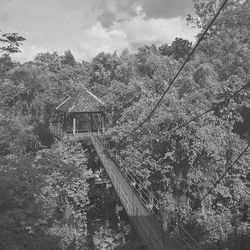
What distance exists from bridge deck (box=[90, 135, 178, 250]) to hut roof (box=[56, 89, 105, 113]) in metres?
5.36

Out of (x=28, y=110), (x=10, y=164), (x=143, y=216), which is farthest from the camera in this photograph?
(x=28, y=110)

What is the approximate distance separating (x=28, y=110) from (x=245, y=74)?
19.4m

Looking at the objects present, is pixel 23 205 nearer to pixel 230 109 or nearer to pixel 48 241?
pixel 48 241

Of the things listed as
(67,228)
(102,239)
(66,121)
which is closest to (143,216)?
(67,228)

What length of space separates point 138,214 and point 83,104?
1055cm

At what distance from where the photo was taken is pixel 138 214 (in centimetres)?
983

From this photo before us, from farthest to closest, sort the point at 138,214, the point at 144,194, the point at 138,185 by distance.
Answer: the point at 144,194, the point at 138,185, the point at 138,214

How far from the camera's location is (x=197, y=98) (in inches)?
536

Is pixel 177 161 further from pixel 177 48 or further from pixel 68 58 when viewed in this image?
pixel 68 58

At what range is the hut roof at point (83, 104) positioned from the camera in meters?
18.9

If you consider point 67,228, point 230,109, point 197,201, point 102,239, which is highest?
point 230,109

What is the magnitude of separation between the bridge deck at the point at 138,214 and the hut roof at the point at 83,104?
5.36m

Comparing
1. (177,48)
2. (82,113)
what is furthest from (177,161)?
(177,48)

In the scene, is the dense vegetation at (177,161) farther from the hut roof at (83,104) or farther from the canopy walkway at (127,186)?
the hut roof at (83,104)
